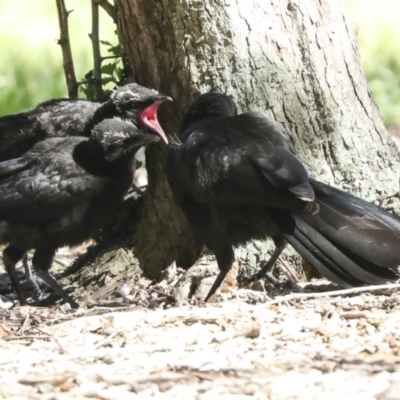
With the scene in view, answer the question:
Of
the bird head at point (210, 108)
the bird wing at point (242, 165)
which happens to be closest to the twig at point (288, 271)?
the bird wing at point (242, 165)

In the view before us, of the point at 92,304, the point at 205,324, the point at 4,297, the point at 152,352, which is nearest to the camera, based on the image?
the point at 152,352

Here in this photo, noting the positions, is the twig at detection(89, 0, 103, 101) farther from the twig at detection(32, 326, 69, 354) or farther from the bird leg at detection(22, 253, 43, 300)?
the twig at detection(32, 326, 69, 354)

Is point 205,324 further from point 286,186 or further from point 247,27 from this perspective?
point 247,27

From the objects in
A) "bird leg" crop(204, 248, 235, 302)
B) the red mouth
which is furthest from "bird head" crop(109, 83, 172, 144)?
"bird leg" crop(204, 248, 235, 302)

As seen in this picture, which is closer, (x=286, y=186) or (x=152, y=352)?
(x=152, y=352)

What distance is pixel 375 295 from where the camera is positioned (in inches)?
219

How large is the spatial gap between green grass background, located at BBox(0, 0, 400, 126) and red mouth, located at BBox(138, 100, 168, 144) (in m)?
4.74

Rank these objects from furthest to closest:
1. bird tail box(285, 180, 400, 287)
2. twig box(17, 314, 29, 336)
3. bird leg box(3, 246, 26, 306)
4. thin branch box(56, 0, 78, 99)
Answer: thin branch box(56, 0, 78, 99)
bird leg box(3, 246, 26, 306)
bird tail box(285, 180, 400, 287)
twig box(17, 314, 29, 336)

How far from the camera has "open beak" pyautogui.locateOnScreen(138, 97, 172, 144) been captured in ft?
20.9

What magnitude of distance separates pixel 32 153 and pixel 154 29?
122 cm

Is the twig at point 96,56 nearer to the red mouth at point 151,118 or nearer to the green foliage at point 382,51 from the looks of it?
the red mouth at point 151,118

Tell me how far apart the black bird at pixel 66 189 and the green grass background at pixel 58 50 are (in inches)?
191

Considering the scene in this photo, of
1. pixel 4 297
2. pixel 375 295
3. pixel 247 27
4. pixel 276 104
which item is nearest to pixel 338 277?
pixel 375 295

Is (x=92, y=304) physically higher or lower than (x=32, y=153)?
lower
